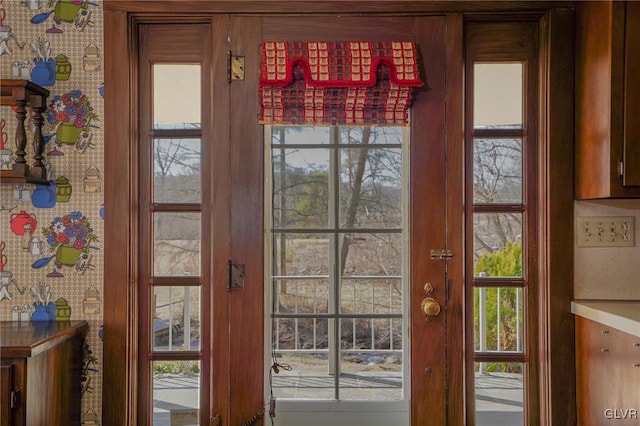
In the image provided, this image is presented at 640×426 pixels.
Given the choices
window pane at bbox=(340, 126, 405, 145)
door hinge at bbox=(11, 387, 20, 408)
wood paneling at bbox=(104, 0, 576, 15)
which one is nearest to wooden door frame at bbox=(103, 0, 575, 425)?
wood paneling at bbox=(104, 0, 576, 15)

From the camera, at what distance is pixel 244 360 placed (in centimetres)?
210

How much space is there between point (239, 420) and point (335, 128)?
1.25 meters

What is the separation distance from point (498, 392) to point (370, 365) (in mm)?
540

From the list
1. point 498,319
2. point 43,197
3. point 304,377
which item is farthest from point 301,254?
point 43,197

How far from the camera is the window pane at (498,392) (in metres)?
2.13

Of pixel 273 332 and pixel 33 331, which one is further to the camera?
pixel 273 332

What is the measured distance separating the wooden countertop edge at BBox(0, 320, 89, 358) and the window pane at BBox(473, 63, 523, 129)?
1.77 m

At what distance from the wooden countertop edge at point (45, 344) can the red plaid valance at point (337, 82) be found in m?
1.09

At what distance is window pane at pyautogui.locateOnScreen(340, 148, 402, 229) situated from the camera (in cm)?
214

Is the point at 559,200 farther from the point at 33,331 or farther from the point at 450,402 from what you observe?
the point at 33,331

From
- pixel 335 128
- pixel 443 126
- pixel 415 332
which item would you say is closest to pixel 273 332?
pixel 415 332

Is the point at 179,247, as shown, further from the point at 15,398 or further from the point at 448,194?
the point at 448,194

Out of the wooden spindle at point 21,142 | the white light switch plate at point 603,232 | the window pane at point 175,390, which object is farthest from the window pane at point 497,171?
the wooden spindle at point 21,142

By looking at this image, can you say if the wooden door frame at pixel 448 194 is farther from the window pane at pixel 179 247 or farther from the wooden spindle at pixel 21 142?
the wooden spindle at pixel 21 142
